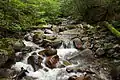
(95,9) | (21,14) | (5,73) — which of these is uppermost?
(21,14)

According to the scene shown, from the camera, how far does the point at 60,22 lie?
699 inches

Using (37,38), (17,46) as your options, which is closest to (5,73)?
(17,46)

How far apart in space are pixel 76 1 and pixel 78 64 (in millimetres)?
7798

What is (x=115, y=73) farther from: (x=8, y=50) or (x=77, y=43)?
(x=8, y=50)

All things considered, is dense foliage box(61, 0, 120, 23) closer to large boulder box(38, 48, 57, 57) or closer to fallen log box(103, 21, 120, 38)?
fallen log box(103, 21, 120, 38)

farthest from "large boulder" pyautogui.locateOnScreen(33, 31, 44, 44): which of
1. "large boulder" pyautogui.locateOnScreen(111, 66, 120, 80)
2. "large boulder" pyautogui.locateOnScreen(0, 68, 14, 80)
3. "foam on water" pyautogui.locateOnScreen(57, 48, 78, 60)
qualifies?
"large boulder" pyautogui.locateOnScreen(111, 66, 120, 80)

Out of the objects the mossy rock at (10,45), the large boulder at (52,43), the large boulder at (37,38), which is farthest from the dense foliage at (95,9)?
the mossy rock at (10,45)

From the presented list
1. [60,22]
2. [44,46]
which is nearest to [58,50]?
[44,46]

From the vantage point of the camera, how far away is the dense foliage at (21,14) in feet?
37.3

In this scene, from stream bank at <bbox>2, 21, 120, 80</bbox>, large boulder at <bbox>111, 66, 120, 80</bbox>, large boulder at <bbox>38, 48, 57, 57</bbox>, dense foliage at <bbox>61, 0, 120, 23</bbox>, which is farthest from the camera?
dense foliage at <bbox>61, 0, 120, 23</bbox>

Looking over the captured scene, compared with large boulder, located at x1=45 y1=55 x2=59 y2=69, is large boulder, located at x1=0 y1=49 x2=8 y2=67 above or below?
above

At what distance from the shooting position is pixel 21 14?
545 inches

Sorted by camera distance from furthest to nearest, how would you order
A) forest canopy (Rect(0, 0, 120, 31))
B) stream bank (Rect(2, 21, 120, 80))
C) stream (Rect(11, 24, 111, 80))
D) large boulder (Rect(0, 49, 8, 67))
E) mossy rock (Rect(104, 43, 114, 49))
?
forest canopy (Rect(0, 0, 120, 31))
mossy rock (Rect(104, 43, 114, 49))
stream bank (Rect(2, 21, 120, 80))
large boulder (Rect(0, 49, 8, 67))
stream (Rect(11, 24, 111, 80))

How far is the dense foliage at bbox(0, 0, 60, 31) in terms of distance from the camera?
37.3 ft
